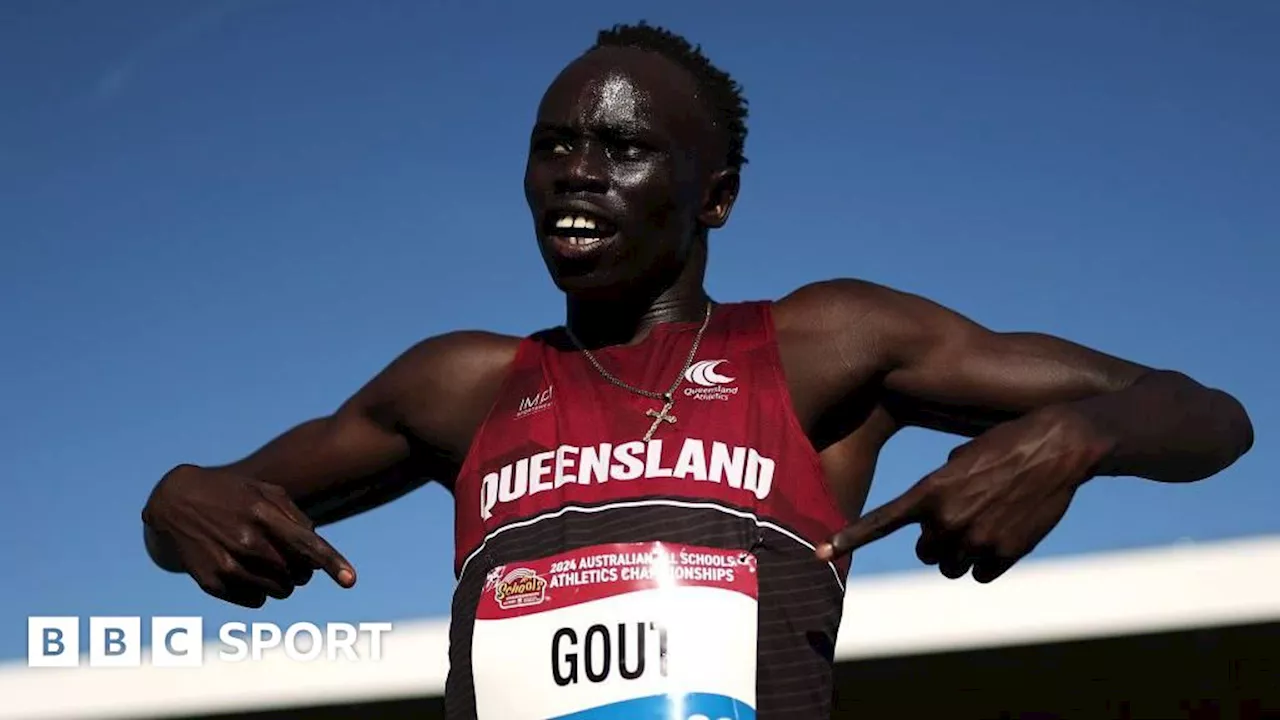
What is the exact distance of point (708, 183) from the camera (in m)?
3.55

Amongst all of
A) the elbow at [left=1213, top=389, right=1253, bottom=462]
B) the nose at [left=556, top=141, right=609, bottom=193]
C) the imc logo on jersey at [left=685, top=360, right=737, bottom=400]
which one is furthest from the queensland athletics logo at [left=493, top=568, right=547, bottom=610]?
the elbow at [left=1213, top=389, right=1253, bottom=462]

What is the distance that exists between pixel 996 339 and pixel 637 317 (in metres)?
0.86

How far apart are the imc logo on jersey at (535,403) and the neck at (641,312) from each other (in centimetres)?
23

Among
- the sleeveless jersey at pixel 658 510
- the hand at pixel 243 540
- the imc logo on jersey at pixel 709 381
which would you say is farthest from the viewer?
the imc logo on jersey at pixel 709 381

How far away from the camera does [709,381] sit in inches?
128

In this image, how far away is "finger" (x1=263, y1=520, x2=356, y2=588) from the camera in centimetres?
303

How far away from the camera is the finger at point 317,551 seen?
3.03 metres

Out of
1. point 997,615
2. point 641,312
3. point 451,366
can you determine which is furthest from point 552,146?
point 997,615

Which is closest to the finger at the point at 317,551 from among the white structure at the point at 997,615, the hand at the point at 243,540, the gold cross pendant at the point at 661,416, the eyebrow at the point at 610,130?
the hand at the point at 243,540

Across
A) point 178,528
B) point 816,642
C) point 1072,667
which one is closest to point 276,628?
point 1072,667

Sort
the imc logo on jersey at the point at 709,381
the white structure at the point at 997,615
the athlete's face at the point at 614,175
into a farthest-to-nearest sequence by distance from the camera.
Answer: the white structure at the point at 997,615, the athlete's face at the point at 614,175, the imc logo on jersey at the point at 709,381

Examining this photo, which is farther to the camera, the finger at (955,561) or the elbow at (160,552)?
the elbow at (160,552)

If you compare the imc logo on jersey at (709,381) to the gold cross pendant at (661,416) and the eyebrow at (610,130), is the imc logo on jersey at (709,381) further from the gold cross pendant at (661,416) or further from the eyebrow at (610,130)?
the eyebrow at (610,130)

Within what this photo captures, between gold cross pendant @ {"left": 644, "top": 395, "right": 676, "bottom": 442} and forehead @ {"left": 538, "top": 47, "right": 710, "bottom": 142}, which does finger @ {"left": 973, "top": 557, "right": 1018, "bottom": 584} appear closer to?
gold cross pendant @ {"left": 644, "top": 395, "right": 676, "bottom": 442}
